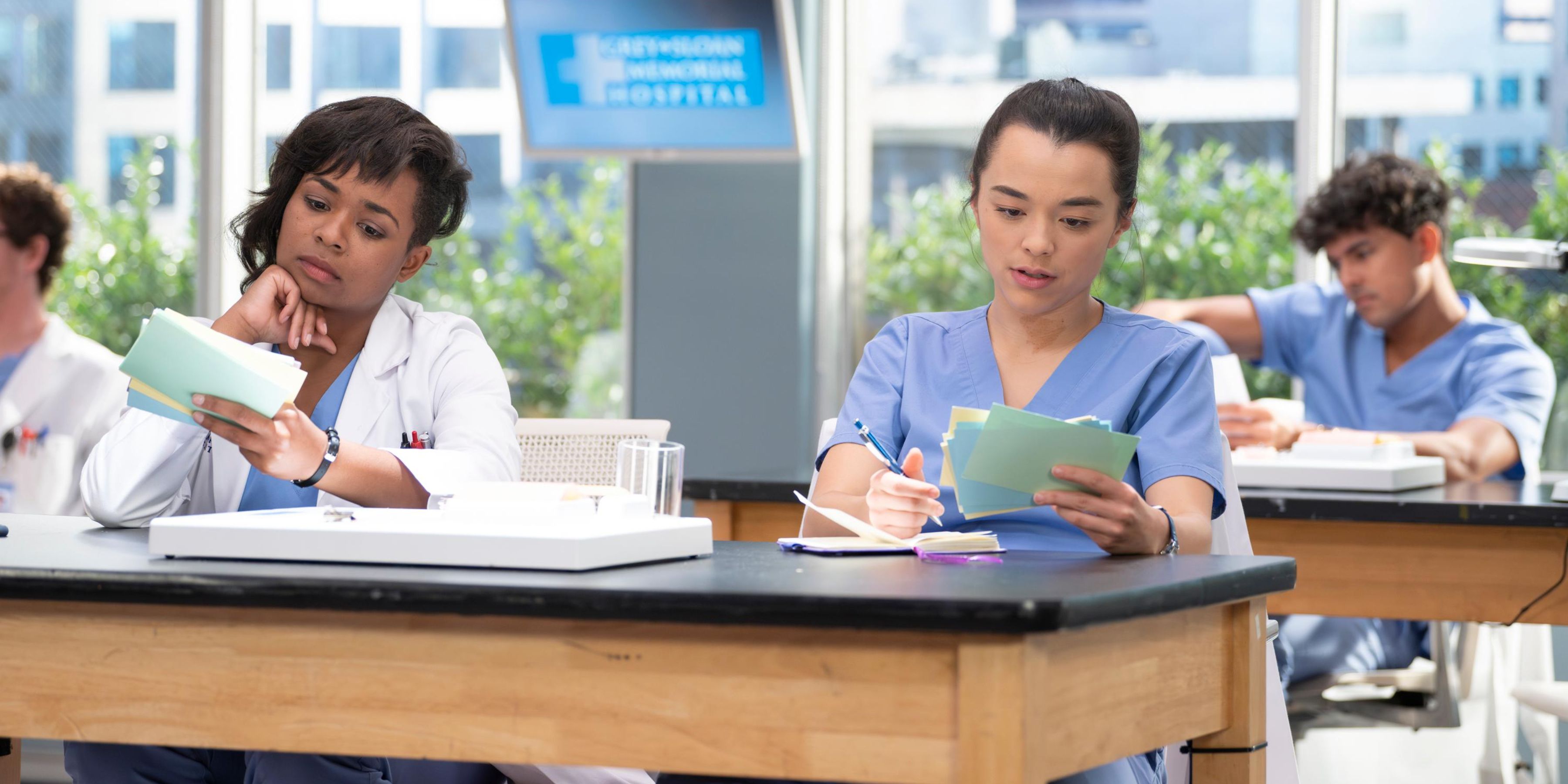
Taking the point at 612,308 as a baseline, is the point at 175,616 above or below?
below

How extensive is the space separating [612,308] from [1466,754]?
2517mm

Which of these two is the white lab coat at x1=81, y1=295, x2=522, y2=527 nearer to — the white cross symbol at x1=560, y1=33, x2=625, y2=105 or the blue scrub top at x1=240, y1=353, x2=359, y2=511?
the blue scrub top at x1=240, y1=353, x2=359, y2=511

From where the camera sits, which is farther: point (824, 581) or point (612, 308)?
point (612, 308)

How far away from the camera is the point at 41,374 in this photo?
3359 millimetres

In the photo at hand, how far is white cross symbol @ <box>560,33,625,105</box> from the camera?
157 inches

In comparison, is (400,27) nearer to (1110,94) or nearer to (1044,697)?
(1110,94)

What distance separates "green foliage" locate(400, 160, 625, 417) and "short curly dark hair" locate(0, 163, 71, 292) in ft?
3.40

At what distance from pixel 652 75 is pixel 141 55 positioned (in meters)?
1.60

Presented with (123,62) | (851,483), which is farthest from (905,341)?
(123,62)

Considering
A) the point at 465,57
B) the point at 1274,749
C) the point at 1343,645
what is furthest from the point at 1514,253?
the point at 465,57

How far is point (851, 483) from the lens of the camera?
6.03 feet

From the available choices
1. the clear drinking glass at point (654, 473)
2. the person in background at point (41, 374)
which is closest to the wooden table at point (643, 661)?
the clear drinking glass at point (654, 473)

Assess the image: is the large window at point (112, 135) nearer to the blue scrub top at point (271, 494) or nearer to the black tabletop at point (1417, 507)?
the blue scrub top at point (271, 494)

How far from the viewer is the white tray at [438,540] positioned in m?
1.32
